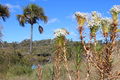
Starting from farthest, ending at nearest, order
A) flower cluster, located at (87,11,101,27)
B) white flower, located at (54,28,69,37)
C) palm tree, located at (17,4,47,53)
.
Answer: palm tree, located at (17,4,47,53)
white flower, located at (54,28,69,37)
flower cluster, located at (87,11,101,27)

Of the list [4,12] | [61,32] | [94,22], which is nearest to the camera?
[94,22]

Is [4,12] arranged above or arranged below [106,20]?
above

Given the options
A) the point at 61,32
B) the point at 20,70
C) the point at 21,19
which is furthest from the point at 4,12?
the point at 61,32

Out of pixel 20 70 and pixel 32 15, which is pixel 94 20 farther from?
pixel 32 15

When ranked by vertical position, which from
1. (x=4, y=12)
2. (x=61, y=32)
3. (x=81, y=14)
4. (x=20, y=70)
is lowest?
(x=20, y=70)

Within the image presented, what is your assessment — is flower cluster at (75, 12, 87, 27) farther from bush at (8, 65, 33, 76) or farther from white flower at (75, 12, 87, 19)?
bush at (8, 65, 33, 76)

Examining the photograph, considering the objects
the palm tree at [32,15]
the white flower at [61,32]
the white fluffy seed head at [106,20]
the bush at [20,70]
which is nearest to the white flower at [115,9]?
the white fluffy seed head at [106,20]

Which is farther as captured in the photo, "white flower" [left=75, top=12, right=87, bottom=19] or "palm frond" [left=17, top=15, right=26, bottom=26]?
"palm frond" [left=17, top=15, right=26, bottom=26]

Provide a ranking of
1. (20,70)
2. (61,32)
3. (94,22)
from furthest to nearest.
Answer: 1. (20,70)
2. (61,32)
3. (94,22)

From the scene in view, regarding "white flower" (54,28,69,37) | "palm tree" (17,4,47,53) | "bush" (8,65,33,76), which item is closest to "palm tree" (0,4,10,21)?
"palm tree" (17,4,47,53)

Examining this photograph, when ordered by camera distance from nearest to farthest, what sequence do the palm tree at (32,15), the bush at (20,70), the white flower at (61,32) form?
the white flower at (61,32), the bush at (20,70), the palm tree at (32,15)

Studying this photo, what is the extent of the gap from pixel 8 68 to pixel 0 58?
3.15 m

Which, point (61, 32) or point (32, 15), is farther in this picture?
point (32, 15)

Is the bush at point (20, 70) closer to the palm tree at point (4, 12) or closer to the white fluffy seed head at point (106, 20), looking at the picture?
the palm tree at point (4, 12)
